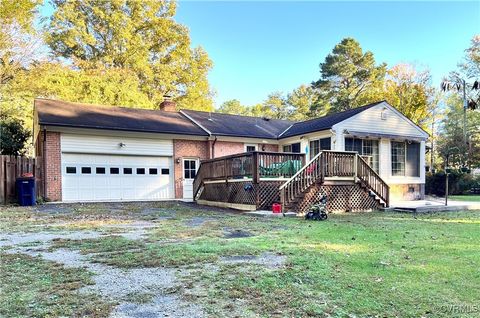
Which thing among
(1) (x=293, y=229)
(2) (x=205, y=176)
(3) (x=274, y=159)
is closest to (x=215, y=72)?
(2) (x=205, y=176)

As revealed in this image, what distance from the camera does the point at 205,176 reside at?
14.3 metres

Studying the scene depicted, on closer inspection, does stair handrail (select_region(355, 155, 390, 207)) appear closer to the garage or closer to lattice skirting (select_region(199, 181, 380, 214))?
lattice skirting (select_region(199, 181, 380, 214))

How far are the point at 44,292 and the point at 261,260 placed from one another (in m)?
2.53

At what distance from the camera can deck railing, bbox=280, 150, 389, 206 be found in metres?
10.7

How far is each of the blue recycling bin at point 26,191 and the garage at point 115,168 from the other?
1.64 m

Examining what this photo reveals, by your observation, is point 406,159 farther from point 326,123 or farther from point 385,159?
point 326,123

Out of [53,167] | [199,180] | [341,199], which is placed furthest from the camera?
[199,180]

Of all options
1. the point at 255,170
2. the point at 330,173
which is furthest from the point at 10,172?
the point at 330,173

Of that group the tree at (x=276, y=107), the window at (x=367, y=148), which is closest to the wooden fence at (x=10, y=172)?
the window at (x=367, y=148)

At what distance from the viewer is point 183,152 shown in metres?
17.0

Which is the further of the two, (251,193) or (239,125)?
(239,125)

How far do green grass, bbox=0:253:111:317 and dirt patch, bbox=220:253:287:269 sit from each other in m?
1.77

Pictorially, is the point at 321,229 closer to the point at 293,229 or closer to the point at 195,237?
the point at 293,229

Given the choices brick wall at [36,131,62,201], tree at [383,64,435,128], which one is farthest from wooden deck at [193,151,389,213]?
tree at [383,64,435,128]
